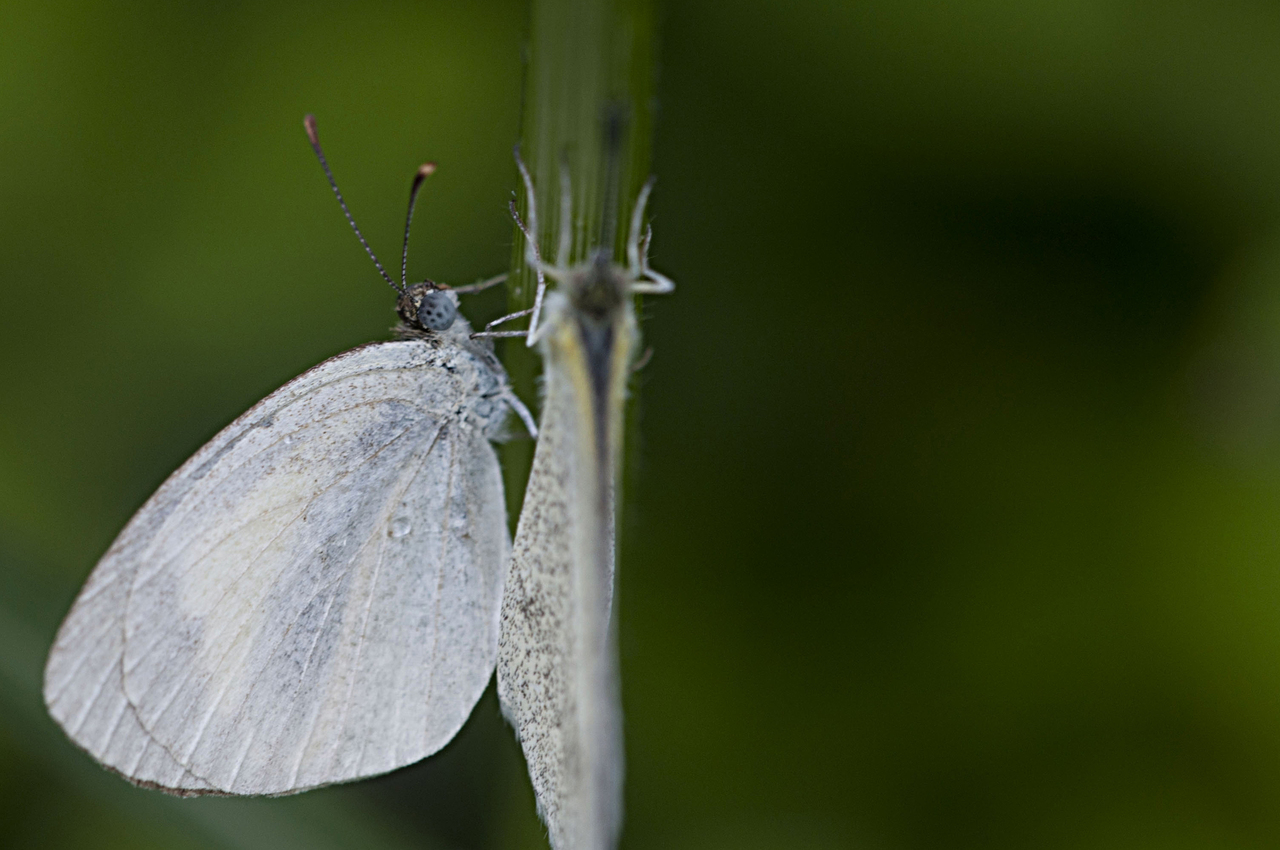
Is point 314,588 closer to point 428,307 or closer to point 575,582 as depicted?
point 428,307

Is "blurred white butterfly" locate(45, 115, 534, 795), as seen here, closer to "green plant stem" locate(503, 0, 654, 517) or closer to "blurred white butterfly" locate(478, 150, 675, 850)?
"blurred white butterfly" locate(478, 150, 675, 850)

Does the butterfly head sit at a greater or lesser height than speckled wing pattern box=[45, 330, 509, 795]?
greater

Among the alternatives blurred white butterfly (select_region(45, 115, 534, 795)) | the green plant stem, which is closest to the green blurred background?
blurred white butterfly (select_region(45, 115, 534, 795))

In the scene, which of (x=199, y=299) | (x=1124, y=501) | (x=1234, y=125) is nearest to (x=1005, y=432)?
(x=1124, y=501)

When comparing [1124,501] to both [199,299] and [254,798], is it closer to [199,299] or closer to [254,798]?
[254,798]

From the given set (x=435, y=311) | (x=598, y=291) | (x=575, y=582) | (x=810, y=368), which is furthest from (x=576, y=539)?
(x=810, y=368)
